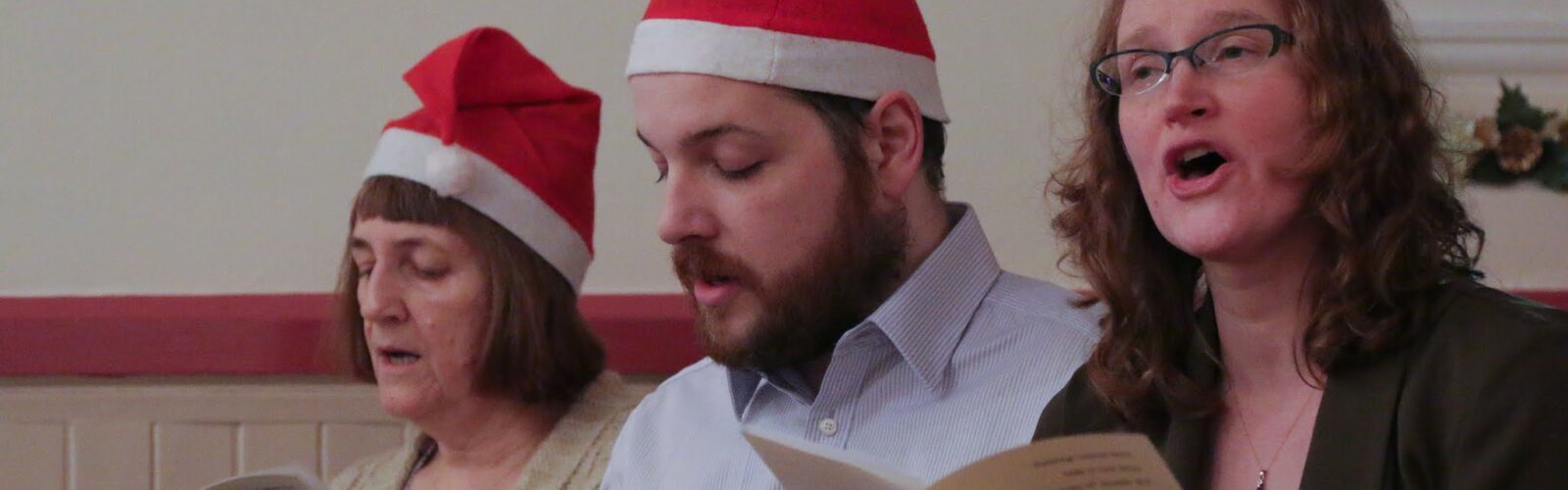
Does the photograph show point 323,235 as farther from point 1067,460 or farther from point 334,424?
point 1067,460

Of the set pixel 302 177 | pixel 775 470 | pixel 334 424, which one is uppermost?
pixel 775 470

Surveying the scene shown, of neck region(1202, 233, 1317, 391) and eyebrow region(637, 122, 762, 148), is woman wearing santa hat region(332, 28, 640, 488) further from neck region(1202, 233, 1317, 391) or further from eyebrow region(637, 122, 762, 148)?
neck region(1202, 233, 1317, 391)

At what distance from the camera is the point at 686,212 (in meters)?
1.69

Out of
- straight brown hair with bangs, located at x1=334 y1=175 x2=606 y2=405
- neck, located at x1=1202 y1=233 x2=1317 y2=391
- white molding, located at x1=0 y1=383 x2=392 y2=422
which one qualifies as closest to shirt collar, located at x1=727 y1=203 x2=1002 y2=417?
neck, located at x1=1202 y1=233 x2=1317 y2=391

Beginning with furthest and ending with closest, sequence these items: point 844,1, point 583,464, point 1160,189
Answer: point 583,464 < point 844,1 < point 1160,189

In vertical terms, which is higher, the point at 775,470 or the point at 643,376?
the point at 775,470

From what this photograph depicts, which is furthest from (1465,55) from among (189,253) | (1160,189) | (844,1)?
→ (189,253)

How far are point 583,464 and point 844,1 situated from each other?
85cm

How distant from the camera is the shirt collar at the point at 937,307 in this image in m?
1.67

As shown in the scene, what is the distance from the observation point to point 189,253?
293 centimetres

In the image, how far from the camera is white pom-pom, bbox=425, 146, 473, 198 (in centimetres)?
228

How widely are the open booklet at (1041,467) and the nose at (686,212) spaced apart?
587 mm

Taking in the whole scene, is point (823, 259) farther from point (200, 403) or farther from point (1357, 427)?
point (200, 403)

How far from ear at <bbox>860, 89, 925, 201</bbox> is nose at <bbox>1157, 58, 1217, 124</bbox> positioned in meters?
0.50
